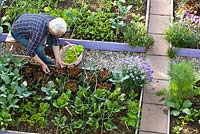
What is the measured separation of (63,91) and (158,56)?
1315 millimetres

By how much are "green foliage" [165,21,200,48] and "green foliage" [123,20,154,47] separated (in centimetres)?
26

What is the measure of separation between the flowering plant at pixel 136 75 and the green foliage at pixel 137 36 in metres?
0.52

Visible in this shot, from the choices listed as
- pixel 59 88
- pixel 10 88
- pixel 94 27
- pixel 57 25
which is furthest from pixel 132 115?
pixel 94 27

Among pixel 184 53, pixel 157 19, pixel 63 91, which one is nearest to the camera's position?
pixel 63 91

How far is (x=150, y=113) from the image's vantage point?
5.55 m

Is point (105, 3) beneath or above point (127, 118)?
above

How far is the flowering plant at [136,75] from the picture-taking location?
554cm

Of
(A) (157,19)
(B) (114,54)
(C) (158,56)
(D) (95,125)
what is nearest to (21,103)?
(D) (95,125)

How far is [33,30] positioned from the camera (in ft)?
18.4

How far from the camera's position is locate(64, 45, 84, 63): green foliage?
5992 millimetres

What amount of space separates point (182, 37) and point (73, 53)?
1332 mm

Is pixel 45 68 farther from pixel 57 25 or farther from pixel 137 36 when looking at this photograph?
pixel 137 36

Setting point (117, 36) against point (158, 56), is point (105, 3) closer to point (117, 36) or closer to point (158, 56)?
point (117, 36)

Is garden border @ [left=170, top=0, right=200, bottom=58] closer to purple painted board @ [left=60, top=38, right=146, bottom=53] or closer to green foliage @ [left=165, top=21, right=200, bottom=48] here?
green foliage @ [left=165, top=21, right=200, bottom=48]
